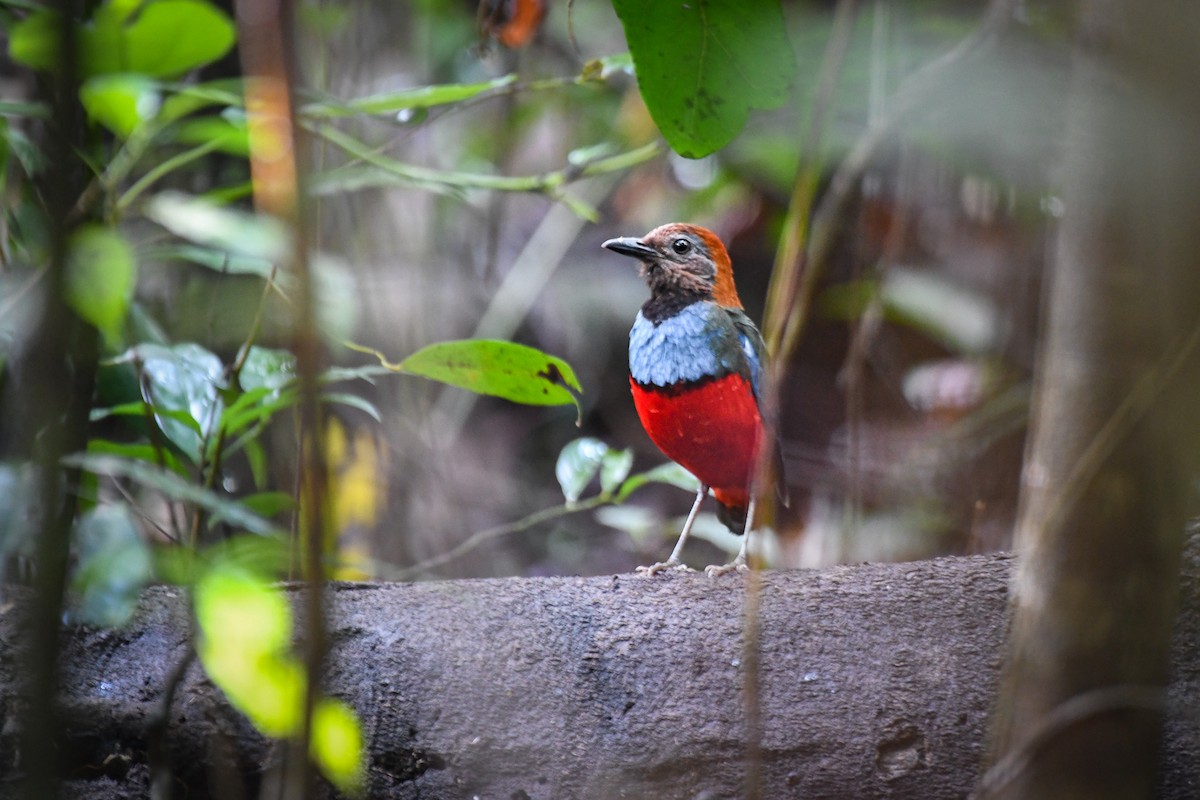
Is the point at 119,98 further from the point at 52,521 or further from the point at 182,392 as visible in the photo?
the point at 52,521

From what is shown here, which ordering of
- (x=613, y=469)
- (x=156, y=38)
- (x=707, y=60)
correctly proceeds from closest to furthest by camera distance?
1. (x=707, y=60)
2. (x=156, y=38)
3. (x=613, y=469)

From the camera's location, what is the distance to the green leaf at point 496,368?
243cm

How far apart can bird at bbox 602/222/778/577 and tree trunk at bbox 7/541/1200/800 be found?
670 millimetres

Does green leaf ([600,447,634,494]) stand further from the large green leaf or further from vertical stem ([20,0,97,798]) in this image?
vertical stem ([20,0,97,798])

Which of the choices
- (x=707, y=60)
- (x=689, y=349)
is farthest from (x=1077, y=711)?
(x=689, y=349)

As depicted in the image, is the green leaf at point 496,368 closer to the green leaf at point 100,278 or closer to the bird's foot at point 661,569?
the bird's foot at point 661,569

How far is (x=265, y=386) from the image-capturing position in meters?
2.63

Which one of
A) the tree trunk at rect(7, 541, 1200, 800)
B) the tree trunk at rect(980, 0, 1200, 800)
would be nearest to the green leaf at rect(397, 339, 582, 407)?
the tree trunk at rect(7, 541, 1200, 800)

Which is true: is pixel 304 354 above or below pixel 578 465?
below

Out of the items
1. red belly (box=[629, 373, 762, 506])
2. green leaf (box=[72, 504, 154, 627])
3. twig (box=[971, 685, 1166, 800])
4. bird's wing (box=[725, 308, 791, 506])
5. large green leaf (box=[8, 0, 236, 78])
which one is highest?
large green leaf (box=[8, 0, 236, 78])

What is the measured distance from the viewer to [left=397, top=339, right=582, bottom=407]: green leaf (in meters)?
2.43

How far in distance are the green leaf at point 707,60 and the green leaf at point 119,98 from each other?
119cm

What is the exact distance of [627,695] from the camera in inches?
87.2

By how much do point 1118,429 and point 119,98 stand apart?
2289mm
